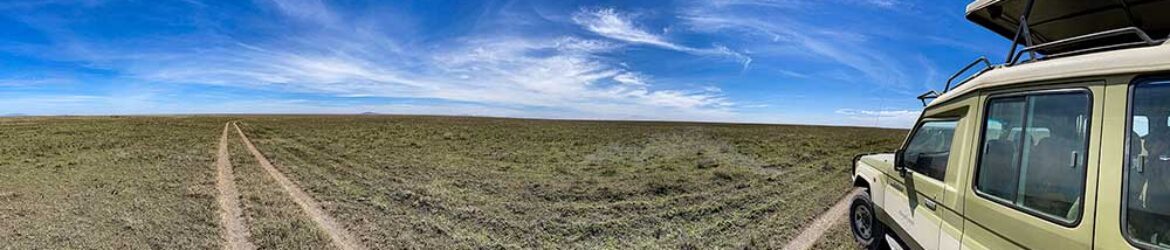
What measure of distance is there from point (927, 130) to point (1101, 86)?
78.6 inches

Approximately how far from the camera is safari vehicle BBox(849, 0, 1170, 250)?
1.99 meters

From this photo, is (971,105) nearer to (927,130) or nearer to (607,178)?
(927,130)

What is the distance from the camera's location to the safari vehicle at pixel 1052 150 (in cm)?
199

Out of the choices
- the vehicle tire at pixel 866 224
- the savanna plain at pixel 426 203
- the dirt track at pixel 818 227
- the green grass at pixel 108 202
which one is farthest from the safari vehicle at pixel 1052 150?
the green grass at pixel 108 202

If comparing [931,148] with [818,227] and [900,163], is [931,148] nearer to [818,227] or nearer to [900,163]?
[900,163]

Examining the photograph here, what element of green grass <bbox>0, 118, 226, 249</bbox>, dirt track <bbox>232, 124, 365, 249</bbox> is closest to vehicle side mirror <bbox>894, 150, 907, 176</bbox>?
dirt track <bbox>232, 124, 365, 249</bbox>

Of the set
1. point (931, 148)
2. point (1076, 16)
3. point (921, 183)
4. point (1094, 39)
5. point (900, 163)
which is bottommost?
point (921, 183)

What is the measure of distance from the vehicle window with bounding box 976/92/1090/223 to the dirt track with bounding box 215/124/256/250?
6618 mm

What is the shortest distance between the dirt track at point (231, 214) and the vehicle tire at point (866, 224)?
6.50m

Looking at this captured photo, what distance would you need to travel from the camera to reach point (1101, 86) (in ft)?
7.05

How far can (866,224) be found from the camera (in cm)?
549

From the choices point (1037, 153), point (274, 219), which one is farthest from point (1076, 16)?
point (274, 219)

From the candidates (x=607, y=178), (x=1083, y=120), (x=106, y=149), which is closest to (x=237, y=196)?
(x=607, y=178)

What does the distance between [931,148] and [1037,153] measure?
1289 millimetres
